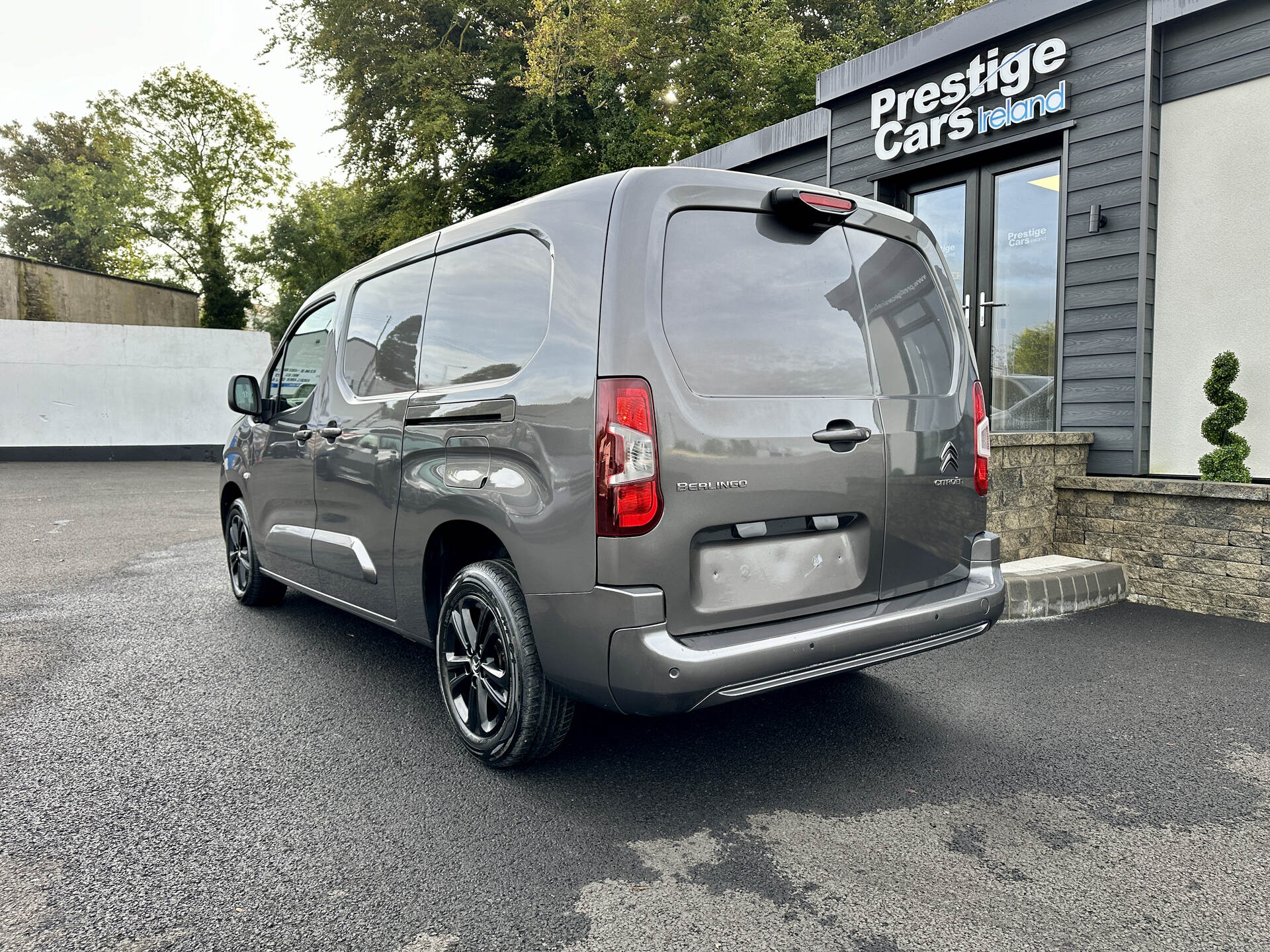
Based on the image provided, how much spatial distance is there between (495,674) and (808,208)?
191 cm

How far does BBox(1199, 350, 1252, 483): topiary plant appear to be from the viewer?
584 centimetres

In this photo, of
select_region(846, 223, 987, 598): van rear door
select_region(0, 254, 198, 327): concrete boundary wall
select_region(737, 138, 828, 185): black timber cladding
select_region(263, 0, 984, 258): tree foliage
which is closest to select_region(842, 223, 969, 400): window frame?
select_region(846, 223, 987, 598): van rear door

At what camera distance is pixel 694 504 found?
257 centimetres

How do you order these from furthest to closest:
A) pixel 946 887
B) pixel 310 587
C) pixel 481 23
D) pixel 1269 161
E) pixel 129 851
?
1. pixel 481 23
2. pixel 1269 161
3. pixel 310 587
4. pixel 129 851
5. pixel 946 887

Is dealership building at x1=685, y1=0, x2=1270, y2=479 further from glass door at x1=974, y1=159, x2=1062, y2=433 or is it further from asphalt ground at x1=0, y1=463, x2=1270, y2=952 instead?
asphalt ground at x1=0, y1=463, x2=1270, y2=952

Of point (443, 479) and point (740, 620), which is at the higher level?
point (443, 479)

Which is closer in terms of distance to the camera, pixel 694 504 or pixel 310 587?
pixel 694 504

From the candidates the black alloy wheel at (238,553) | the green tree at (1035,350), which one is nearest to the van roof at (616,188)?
the black alloy wheel at (238,553)

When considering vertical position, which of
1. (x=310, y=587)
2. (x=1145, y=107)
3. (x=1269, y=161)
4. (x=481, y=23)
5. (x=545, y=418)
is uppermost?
(x=481, y=23)

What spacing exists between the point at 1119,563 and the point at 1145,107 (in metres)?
3.42

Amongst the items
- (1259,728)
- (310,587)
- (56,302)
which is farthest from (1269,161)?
(56,302)

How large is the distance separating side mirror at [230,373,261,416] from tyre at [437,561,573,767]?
220 centimetres

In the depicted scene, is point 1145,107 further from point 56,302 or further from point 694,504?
point 56,302

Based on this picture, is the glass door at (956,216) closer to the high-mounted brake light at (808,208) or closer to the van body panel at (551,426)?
the high-mounted brake light at (808,208)
